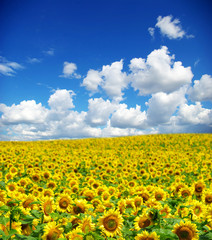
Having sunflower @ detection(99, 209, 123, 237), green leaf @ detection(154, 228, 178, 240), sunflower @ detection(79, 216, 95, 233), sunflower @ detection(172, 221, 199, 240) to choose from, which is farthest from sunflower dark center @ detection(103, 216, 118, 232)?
sunflower @ detection(172, 221, 199, 240)

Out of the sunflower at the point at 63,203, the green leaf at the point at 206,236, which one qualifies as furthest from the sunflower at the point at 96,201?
the green leaf at the point at 206,236

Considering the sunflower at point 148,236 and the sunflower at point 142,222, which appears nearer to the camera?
the sunflower at point 148,236

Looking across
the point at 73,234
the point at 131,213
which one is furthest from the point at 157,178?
the point at 73,234

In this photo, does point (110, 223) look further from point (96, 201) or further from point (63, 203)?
point (96, 201)

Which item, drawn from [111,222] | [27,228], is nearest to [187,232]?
[111,222]

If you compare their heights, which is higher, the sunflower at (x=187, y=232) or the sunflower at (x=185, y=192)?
the sunflower at (x=187, y=232)

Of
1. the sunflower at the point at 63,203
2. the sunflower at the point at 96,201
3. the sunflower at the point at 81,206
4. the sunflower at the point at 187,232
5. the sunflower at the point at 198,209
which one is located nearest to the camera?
the sunflower at the point at 187,232

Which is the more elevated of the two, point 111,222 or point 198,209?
point 111,222

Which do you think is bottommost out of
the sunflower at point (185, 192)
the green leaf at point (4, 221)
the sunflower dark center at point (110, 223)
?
the sunflower at point (185, 192)

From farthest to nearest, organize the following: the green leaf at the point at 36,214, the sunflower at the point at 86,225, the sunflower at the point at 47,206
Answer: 1. the sunflower at the point at 47,206
2. the green leaf at the point at 36,214
3. the sunflower at the point at 86,225

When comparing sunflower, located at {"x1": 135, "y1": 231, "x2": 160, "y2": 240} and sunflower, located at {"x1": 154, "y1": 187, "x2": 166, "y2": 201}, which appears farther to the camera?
sunflower, located at {"x1": 154, "y1": 187, "x2": 166, "y2": 201}

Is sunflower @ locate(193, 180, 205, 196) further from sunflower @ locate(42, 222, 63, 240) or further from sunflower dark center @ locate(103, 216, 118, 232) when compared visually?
sunflower @ locate(42, 222, 63, 240)

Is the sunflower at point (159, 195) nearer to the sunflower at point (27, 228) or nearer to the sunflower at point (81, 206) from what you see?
the sunflower at point (81, 206)

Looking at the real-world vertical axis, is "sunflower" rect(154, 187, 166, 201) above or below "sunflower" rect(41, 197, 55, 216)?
below
